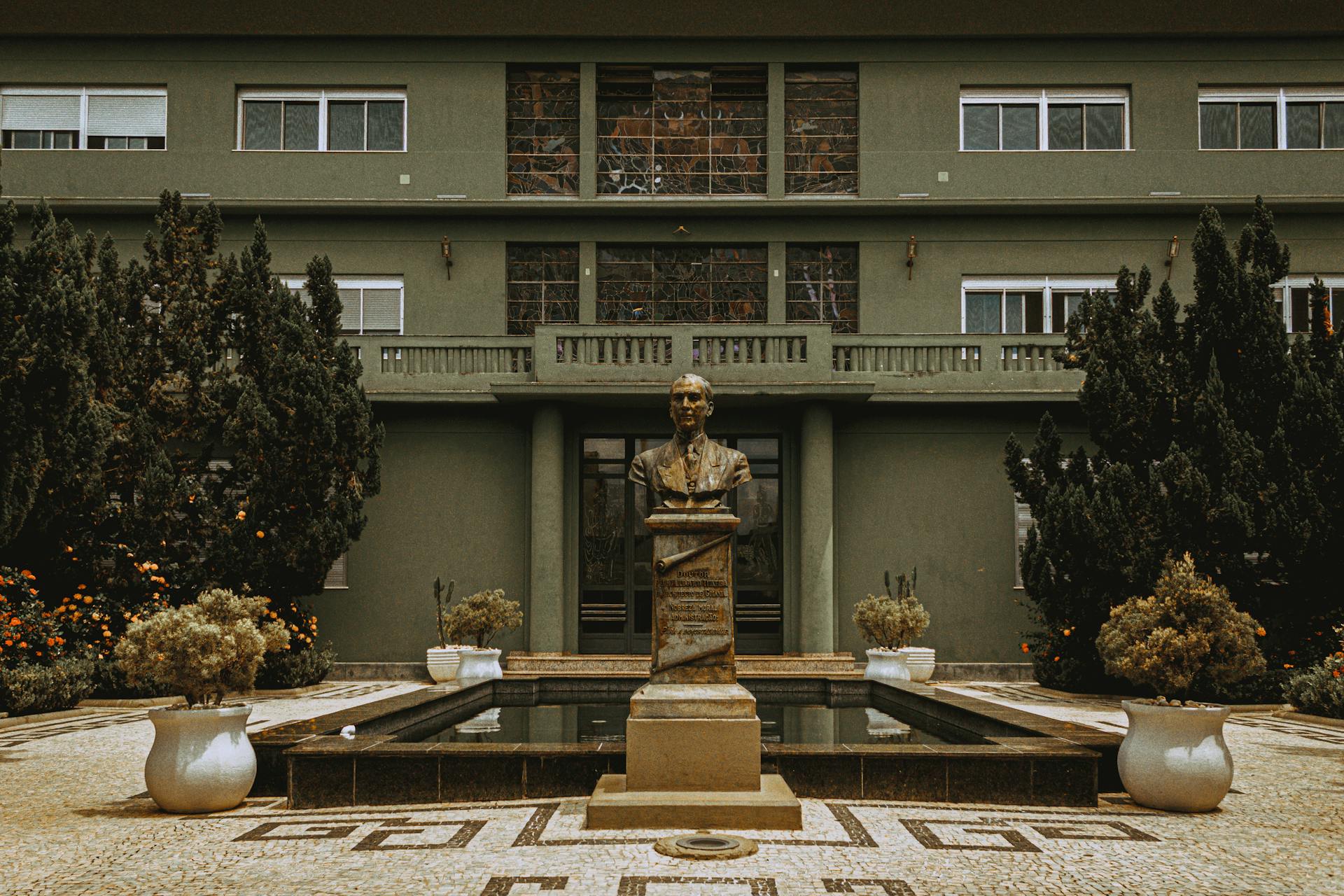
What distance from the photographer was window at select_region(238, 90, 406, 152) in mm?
23203

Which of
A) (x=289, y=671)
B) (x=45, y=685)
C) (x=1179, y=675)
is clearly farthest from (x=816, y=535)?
(x=45, y=685)

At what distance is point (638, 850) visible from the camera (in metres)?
7.38

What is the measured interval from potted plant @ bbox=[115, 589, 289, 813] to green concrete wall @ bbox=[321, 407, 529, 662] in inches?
459

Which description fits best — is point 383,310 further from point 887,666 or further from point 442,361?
point 887,666

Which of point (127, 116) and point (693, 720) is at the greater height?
point (127, 116)

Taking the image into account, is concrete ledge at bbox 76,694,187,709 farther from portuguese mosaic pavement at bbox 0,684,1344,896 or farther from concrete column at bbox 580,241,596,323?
concrete column at bbox 580,241,596,323

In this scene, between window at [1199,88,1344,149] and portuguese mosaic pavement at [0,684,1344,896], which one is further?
window at [1199,88,1344,149]

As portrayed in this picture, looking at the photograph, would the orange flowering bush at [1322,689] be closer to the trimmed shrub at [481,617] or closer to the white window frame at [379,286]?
the trimmed shrub at [481,617]

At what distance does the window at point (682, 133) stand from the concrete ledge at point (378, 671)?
390 inches

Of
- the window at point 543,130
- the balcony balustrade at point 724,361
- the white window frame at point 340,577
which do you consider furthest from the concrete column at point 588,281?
the white window frame at point 340,577

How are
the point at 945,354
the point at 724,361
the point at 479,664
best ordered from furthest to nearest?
1. the point at 945,354
2. the point at 724,361
3. the point at 479,664

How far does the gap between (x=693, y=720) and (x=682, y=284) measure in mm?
15761

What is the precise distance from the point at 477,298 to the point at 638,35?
597 cm

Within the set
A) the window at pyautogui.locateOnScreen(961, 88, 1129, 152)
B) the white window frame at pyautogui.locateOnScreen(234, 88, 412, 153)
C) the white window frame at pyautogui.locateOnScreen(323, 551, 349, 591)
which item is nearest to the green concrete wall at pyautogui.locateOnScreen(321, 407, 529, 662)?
the white window frame at pyautogui.locateOnScreen(323, 551, 349, 591)
